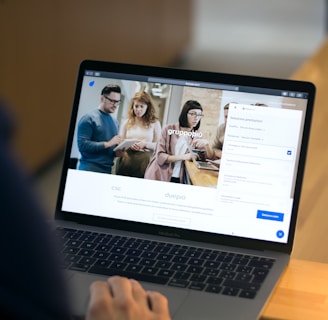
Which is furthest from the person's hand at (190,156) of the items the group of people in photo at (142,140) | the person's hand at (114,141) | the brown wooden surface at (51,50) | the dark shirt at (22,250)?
the brown wooden surface at (51,50)

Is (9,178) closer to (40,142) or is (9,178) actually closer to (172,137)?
(172,137)

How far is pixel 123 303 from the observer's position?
0.93m

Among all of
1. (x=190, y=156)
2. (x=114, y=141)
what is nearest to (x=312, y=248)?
(x=190, y=156)

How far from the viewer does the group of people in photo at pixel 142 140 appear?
131 centimetres

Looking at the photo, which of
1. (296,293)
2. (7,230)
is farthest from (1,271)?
(296,293)

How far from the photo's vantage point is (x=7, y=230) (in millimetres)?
562

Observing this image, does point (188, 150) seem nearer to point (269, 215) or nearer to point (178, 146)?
point (178, 146)

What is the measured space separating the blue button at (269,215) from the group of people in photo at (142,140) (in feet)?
0.37

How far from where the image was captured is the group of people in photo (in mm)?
1306

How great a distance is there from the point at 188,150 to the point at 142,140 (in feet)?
0.25

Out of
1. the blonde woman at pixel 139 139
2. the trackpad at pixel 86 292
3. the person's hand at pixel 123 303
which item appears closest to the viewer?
the person's hand at pixel 123 303

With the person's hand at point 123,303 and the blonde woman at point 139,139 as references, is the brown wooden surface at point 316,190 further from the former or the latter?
the person's hand at point 123,303

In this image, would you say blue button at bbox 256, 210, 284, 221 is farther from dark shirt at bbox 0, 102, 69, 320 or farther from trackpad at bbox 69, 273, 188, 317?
dark shirt at bbox 0, 102, 69, 320

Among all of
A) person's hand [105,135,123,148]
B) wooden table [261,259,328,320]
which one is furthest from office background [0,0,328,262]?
person's hand [105,135,123,148]
